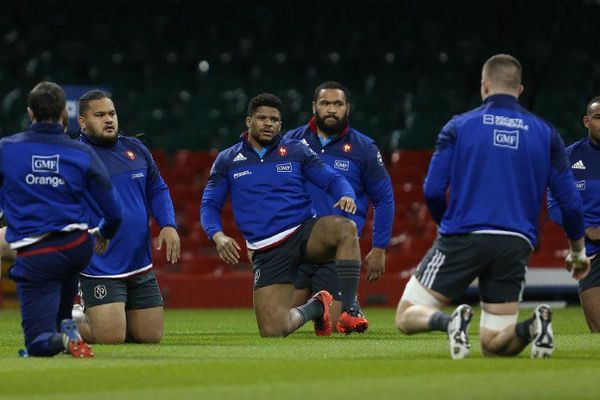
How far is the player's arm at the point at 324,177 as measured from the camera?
11461mm

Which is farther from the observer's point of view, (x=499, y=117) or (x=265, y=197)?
(x=265, y=197)

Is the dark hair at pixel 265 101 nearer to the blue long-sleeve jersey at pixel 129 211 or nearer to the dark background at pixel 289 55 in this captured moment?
the blue long-sleeve jersey at pixel 129 211

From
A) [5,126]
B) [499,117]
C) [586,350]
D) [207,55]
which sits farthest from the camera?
[207,55]

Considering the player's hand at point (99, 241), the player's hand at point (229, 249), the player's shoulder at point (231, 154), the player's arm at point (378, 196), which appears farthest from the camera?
the player's arm at point (378, 196)

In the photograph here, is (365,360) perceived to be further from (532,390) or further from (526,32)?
(526,32)

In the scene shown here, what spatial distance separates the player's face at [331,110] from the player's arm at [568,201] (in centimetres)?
416

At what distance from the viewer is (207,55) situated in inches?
914

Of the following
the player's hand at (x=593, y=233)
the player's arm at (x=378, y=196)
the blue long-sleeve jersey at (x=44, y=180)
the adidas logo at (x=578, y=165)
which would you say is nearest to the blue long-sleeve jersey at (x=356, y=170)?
the player's arm at (x=378, y=196)

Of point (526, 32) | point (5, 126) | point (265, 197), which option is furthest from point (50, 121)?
point (526, 32)

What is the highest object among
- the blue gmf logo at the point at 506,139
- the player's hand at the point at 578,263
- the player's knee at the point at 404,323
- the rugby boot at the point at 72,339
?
the blue gmf logo at the point at 506,139

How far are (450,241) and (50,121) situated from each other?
8.68 feet

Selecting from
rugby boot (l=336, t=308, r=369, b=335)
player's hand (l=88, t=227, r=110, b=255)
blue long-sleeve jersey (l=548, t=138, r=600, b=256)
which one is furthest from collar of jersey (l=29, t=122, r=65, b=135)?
blue long-sleeve jersey (l=548, t=138, r=600, b=256)

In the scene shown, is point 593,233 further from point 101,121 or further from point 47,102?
point 47,102

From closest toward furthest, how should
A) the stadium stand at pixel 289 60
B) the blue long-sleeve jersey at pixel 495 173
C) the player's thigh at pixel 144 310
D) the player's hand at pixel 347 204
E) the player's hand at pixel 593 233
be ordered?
the blue long-sleeve jersey at pixel 495 173, the player's hand at pixel 347 204, the player's thigh at pixel 144 310, the player's hand at pixel 593 233, the stadium stand at pixel 289 60
